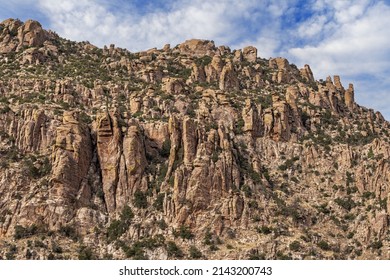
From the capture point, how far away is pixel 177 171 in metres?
75.9

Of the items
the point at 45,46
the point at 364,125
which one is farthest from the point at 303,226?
the point at 45,46

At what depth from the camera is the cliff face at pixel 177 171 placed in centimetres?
7088

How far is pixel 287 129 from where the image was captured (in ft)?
302

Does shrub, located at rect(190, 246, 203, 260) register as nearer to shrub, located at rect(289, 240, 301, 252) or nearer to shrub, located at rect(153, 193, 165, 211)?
shrub, located at rect(153, 193, 165, 211)

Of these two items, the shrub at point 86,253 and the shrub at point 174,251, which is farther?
the shrub at point 174,251

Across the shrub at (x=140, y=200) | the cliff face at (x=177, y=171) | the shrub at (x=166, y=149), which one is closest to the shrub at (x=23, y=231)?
the cliff face at (x=177, y=171)

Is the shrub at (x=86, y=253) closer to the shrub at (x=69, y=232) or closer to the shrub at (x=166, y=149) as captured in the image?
the shrub at (x=69, y=232)

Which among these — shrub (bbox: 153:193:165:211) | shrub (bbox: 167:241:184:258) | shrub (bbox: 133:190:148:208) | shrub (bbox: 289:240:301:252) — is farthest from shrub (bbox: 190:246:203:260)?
shrub (bbox: 289:240:301:252)

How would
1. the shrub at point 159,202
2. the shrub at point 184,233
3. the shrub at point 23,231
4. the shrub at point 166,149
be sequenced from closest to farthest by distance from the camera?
the shrub at point 23,231 < the shrub at point 184,233 < the shrub at point 159,202 < the shrub at point 166,149

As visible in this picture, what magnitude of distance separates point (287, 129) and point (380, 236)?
81.7ft

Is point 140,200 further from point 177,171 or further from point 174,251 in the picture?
point 174,251

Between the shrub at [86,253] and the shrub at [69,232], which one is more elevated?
the shrub at [69,232]

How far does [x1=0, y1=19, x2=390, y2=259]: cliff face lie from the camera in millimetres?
70875

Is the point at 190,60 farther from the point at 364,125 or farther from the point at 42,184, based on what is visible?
the point at 42,184
